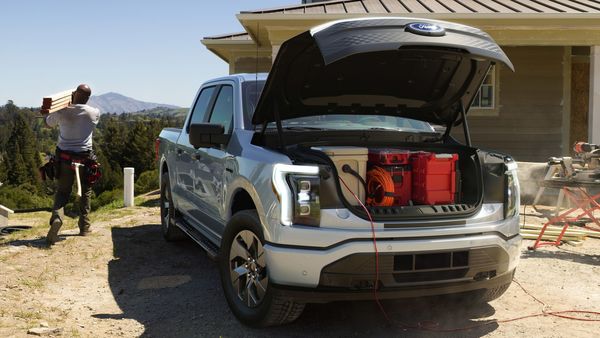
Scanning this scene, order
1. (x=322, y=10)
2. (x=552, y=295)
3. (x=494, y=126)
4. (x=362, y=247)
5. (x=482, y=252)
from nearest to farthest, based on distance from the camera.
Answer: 1. (x=362, y=247)
2. (x=482, y=252)
3. (x=552, y=295)
4. (x=322, y=10)
5. (x=494, y=126)

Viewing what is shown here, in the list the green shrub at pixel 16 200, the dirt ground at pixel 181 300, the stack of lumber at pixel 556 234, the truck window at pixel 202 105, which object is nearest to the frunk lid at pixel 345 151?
the dirt ground at pixel 181 300

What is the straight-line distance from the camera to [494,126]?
1279cm

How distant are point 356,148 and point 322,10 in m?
7.94

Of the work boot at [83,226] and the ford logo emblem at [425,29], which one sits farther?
the work boot at [83,226]

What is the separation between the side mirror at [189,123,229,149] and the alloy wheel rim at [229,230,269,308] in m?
0.85

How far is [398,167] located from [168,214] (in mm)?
3505

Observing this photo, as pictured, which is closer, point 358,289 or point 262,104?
point 358,289

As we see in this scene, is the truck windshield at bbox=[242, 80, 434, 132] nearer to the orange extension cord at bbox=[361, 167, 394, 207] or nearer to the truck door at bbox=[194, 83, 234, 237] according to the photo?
the truck door at bbox=[194, 83, 234, 237]

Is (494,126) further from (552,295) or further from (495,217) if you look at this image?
(495,217)

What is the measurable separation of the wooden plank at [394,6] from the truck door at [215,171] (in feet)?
21.7

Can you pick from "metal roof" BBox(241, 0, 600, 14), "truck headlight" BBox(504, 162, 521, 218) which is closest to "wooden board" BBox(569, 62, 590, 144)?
"metal roof" BBox(241, 0, 600, 14)

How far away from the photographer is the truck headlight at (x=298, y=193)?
329cm

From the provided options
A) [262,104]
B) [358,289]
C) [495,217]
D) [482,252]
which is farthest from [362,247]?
[262,104]

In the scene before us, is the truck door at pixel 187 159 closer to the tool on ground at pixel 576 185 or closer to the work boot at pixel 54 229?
the work boot at pixel 54 229
